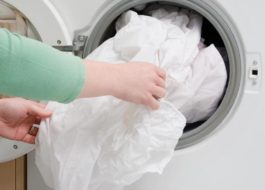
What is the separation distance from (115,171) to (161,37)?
0.28m

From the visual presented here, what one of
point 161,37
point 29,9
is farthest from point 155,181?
point 29,9

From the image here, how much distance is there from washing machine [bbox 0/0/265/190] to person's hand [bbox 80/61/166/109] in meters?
0.19

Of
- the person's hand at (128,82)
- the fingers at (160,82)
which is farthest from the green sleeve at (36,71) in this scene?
the fingers at (160,82)

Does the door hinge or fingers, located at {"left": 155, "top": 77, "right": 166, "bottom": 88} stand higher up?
the door hinge

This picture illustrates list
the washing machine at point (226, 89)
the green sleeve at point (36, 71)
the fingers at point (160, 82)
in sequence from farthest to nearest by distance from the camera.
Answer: the washing machine at point (226, 89), the fingers at point (160, 82), the green sleeve at point (36, 71)

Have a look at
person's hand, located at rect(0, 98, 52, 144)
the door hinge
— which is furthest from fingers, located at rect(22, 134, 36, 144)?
the door hinge

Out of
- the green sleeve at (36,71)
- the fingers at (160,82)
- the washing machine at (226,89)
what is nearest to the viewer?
the green sleeve at (36,71)

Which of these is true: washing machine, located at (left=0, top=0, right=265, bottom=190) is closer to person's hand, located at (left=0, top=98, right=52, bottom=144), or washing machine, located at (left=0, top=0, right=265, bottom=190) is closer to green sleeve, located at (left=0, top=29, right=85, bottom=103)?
person's hand, located at (left=0, top=98, right=52, bottom=144)

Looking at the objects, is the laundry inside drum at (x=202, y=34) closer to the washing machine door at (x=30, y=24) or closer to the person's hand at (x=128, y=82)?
the washing machine door at (x=30, y=24)

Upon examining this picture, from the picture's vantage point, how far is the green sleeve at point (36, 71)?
549 mm

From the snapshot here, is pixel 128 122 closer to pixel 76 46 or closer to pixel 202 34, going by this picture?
pixel 76 46

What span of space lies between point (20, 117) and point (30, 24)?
213mm

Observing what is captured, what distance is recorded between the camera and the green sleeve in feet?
1.80

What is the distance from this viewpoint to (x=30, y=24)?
91 centimetres
